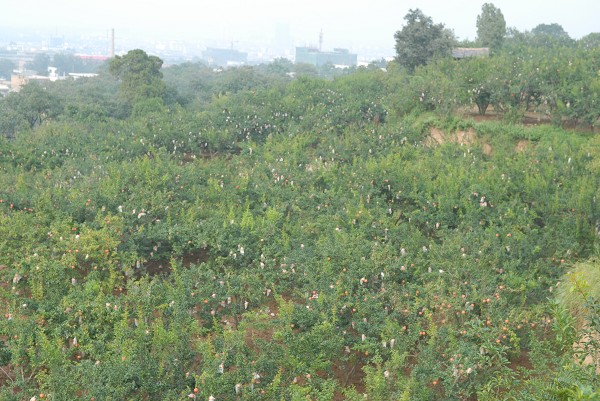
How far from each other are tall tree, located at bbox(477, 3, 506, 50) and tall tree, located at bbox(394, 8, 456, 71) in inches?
179

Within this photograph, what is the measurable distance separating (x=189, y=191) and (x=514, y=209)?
5405 mm

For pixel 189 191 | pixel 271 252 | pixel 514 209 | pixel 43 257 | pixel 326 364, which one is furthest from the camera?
pixel 189 191

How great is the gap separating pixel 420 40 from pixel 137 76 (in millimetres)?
12300

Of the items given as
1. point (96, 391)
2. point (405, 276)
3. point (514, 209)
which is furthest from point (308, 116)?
point (96, 391)

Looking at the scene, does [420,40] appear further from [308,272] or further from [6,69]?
[6,69]

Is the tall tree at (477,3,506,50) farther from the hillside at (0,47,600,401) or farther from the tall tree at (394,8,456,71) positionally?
the hillside at (0,47,600,401)

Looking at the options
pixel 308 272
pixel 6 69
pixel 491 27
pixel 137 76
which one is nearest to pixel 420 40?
pixel 491 27

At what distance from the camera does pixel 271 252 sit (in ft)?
25.6

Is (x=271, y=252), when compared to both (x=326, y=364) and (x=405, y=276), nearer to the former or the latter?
(x=405, y=276)

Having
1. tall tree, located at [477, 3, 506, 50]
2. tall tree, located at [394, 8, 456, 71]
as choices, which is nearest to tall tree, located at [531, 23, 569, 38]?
tall tree, located at [477, 3, 506, 50]

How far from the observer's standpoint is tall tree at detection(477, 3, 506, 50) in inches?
975

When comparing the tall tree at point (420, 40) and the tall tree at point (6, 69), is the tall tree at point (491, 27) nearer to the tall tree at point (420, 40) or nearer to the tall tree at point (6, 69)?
the tall tree at point (420, 40)

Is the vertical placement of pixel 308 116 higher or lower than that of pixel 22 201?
higher

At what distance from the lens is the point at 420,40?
68.4ft
